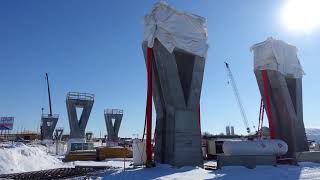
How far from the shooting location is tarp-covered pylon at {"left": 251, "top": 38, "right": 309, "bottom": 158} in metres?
39.1

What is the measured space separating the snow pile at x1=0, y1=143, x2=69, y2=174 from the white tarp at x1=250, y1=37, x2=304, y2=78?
2483 centimetres

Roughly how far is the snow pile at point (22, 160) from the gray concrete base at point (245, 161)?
16976 millimetres

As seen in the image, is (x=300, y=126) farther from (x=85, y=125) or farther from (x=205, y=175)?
(x=85, y=125)

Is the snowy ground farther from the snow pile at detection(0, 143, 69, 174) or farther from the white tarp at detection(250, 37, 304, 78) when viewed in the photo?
the white tarp at detection(250, 37, 304, 78)

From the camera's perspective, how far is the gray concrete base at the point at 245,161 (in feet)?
93.9

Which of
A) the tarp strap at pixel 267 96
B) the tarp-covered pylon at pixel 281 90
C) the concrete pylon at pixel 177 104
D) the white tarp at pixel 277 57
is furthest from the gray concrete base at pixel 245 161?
the white tarp at pixel 277 57

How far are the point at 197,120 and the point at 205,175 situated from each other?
22.1ft

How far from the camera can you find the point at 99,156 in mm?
43938

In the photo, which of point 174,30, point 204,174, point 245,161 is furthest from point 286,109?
point 204,174

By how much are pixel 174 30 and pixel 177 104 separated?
6237 mm

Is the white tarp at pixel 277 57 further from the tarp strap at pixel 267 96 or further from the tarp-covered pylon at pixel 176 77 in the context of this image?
the tarp-covered pylon at pixel 176 77

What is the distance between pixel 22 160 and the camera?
33656 mm

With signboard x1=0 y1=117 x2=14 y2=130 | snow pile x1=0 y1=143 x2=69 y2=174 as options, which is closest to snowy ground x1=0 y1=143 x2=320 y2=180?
snow pile x1=0 y1=143 x2=69 y2=174

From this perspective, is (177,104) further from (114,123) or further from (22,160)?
(114,123)
